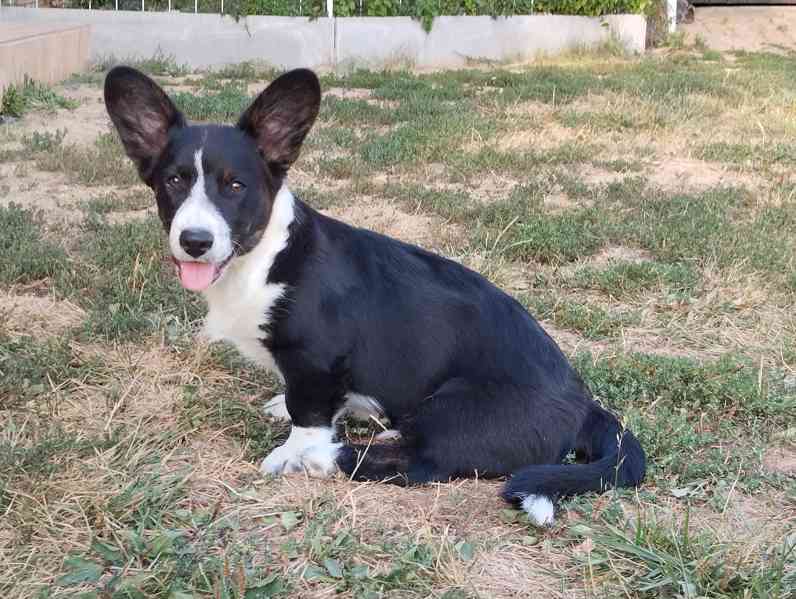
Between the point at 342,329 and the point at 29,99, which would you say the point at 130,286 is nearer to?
the point at 342,329

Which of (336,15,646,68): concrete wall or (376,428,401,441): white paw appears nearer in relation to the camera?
(376,428,401,441): white paw

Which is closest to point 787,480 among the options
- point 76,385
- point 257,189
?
point 257,189

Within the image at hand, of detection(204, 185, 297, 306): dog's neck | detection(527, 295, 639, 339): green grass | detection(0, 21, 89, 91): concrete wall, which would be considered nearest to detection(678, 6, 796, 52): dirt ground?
detection(0, 21, 89, 91): concrete wall

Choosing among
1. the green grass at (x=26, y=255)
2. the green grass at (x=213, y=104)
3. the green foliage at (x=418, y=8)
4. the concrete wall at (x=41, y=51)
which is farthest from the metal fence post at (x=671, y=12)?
the green grass at (x=26, y=255)

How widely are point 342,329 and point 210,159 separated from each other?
708 millimetres

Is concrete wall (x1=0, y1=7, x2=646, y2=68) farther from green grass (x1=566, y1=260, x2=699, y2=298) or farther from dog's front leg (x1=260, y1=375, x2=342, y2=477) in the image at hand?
dog's front leg (x1=260, y1=375, x2=342, y2=477)

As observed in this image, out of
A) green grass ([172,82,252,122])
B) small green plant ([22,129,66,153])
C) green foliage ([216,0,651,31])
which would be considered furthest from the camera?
green foliage ([216,0,651,31])

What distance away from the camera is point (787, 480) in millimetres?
2988

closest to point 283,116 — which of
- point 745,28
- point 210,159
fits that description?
point 210,159

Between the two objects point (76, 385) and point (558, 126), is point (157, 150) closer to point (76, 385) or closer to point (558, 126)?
point (76, 385)

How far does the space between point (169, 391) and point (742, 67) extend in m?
10.5

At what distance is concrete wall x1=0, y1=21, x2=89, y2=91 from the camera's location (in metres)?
7.65

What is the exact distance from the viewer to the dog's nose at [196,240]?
267 centimetres

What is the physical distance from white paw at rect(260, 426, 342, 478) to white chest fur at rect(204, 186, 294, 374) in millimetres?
298
